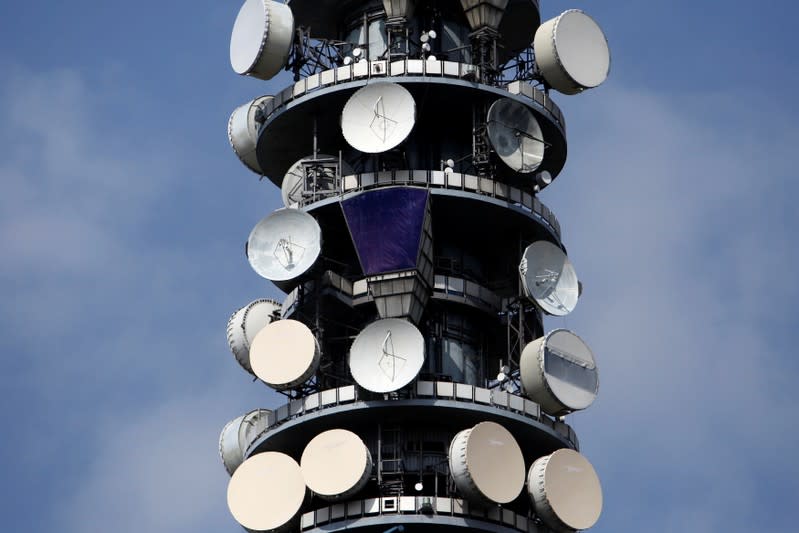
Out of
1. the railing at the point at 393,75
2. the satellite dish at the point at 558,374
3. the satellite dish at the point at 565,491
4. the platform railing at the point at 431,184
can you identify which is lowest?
the satellite dish at the point at 565,491

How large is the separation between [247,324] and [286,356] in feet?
21.5

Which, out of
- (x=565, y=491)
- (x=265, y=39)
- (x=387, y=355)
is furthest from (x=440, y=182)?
(x=565, y=491)

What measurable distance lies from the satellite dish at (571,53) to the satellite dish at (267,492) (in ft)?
77.1

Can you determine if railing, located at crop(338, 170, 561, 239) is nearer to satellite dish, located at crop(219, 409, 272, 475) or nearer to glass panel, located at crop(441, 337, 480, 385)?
glass panel, located at crop(441, 337, 480, 385)

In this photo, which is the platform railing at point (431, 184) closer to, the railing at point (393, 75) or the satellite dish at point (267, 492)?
the railing at point (393, 75)

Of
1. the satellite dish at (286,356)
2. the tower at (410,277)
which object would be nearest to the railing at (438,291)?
the tower at (410,277)

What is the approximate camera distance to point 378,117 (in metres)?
101

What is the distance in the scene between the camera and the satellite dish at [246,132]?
108938 mm

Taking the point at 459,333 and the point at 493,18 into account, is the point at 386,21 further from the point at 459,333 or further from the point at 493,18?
the point at 459,333

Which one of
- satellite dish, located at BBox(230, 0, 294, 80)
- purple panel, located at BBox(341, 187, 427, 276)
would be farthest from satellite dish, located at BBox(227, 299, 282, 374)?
satellite dish, located at BBox(230, 0, 294, 80)

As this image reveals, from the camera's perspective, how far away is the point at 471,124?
346ft

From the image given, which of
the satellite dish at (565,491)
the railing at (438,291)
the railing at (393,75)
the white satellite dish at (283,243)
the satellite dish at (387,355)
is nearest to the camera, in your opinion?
the satellite dish at (387,355)

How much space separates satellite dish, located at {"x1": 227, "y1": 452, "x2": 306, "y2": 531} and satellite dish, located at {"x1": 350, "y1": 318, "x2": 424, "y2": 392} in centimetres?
518

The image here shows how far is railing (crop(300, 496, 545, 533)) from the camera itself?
94.0 meters
